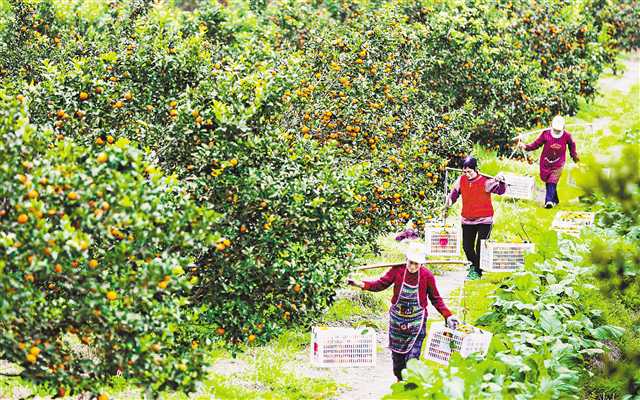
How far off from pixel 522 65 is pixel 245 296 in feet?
46.1

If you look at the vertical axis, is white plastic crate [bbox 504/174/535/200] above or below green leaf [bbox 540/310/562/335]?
above

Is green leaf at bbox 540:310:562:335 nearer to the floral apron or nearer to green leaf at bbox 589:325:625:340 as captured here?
green leaf at bbox 589:325:625:340

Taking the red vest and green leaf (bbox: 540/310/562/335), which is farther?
the red vest

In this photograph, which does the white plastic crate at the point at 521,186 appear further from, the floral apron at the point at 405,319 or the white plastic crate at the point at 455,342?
the floral apron at the point at 405,319

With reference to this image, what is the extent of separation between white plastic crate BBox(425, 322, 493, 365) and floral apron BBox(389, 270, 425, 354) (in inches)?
14.1

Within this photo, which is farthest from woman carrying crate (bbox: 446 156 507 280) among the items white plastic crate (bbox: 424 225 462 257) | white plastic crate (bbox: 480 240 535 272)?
white plastic crate (bbox: 480 240 535 272)

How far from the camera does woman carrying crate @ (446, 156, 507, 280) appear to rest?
47.2 ft

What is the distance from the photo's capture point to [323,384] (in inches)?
472

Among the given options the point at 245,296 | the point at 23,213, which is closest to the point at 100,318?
the point at 23,213

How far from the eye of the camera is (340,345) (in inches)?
419

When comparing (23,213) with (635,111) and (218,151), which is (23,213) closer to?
(218,151)

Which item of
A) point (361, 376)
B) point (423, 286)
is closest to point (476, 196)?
point (361, 376)

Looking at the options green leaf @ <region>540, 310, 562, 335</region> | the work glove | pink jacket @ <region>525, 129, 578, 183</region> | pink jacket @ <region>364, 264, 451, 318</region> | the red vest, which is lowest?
green leaf @ <region>540, 310, 562, 335</region>

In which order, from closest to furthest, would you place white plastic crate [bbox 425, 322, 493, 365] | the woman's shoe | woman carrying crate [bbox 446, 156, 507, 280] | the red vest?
white plastic crate [bbox 425, 322, 493, 365] < woman carrying crate [bbox 446, 156, 507, 280] < the red vest < the woman's shoe
